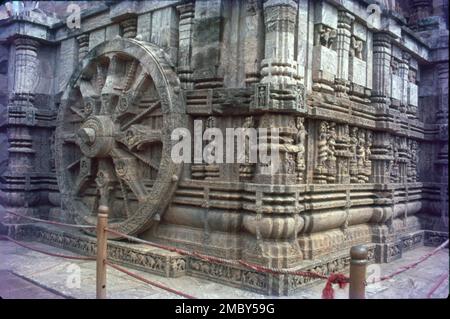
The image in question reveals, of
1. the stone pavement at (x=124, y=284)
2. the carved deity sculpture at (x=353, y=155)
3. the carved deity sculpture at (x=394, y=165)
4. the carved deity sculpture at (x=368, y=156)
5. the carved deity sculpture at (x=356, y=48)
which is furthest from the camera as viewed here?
the carved deity sculpture at (x=394, y=165)

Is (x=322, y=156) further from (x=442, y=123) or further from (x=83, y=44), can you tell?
(x=83, y=44)

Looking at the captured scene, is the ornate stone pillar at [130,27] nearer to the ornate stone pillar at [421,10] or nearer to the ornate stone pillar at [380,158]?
the ornate stone pillar at [380,158]

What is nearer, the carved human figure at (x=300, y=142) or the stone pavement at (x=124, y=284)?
the stone pavement at (x=124, y=284)

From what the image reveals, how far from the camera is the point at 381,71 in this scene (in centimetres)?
682

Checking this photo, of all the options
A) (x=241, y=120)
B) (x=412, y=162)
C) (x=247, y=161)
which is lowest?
(x=247, y=161)

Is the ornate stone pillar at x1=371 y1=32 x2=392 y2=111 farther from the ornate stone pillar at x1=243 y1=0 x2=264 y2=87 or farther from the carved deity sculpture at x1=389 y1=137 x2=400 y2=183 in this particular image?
the ornate stone pillar at x1=243 y1=0 x2=264 y2=87

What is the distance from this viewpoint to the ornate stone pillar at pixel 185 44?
5723mm

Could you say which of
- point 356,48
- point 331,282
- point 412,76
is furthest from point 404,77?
point 331,282

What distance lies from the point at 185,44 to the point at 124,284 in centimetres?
334

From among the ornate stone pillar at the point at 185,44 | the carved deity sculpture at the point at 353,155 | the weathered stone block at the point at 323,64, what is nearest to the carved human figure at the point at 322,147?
the weathered stone block at the point at 323,64

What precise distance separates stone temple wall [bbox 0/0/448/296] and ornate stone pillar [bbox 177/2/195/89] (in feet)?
0.06

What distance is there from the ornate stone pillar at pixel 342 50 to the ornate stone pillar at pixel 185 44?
84.4 inches

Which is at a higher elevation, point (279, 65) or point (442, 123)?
point (279, 65)
